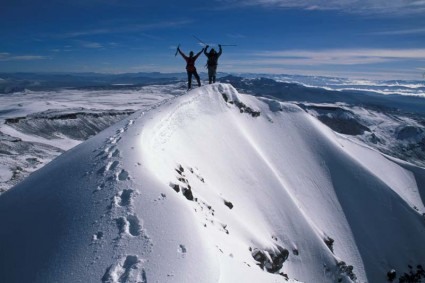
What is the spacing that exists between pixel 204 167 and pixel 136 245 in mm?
14225

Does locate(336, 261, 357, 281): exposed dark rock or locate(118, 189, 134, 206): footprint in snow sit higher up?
locate(118, 189, 134, 206): footprint in snow

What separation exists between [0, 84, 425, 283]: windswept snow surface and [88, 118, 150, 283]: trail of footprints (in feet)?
0.13

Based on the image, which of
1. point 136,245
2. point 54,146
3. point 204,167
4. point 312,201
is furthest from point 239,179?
point 54,146

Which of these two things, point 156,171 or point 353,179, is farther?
point 353,179

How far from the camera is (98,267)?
8188mm

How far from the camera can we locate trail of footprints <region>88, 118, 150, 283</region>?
26.1ft

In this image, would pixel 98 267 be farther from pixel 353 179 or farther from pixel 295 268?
pixel 353 179

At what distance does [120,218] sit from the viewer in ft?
33.1

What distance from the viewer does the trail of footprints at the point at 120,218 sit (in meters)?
7.95

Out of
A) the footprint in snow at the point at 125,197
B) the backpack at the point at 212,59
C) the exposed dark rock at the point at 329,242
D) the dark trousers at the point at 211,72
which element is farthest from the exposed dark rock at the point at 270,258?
the dark trousers at the point at 211,72

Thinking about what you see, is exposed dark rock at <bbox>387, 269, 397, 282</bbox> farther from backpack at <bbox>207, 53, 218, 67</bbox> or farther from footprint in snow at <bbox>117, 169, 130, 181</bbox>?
footprint in snow at <bbox>117, 169, 130, 181</bbox>

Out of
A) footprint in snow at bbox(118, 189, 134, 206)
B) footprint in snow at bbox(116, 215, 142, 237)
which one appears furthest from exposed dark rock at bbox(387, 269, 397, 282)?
footprint in snow at bbox(116, 215, 142, 237)

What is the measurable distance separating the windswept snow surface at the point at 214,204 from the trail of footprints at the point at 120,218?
0.13ft

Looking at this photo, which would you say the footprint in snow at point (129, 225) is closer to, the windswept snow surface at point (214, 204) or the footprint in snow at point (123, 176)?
the windswept snow surface at point (214, 204)
